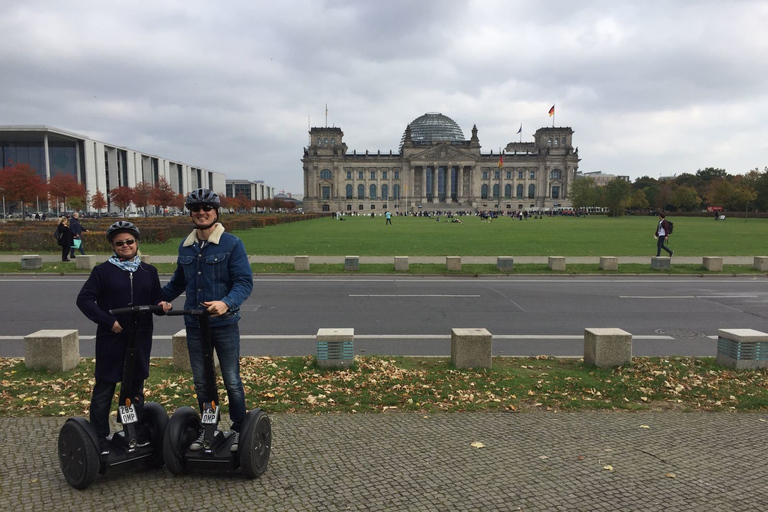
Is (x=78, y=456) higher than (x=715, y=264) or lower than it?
lower

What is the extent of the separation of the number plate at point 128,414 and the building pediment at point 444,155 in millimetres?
158407

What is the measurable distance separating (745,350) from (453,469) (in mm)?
5846

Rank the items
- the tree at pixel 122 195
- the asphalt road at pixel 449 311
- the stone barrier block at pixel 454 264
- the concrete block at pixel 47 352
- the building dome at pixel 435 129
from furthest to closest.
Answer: the building dome at pixel 435 129
the tree at pixel 122 195
the stone barrier block at pixel 454 264
the asphalt road at pixel 449 311
the concrete block at pixel 47 352

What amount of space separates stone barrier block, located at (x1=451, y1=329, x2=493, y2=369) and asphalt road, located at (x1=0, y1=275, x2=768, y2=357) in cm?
129

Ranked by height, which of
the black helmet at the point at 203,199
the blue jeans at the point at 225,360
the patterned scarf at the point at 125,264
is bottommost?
the blue jeans at the point at 225,360

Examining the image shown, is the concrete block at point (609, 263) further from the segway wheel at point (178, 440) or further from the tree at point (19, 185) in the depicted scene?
the tree at point (19, 185)

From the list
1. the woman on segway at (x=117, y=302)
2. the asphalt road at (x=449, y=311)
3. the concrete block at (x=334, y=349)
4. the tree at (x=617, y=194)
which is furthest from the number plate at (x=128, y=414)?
the tree at (x=617, y=194)

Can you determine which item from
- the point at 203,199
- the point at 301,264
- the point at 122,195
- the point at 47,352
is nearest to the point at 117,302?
the point at 203,199

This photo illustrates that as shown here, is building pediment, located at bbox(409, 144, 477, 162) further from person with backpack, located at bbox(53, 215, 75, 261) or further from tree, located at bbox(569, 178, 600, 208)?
person with backpack, located at bbox(53, 215, 75, 261)

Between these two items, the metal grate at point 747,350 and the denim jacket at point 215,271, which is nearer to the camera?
the denim jacket at point 215,271

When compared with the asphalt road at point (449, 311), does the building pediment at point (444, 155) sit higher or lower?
higher

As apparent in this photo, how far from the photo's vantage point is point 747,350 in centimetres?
779

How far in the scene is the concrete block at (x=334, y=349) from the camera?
7.68 m

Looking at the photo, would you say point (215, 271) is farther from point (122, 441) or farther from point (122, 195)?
point (122, 195)
